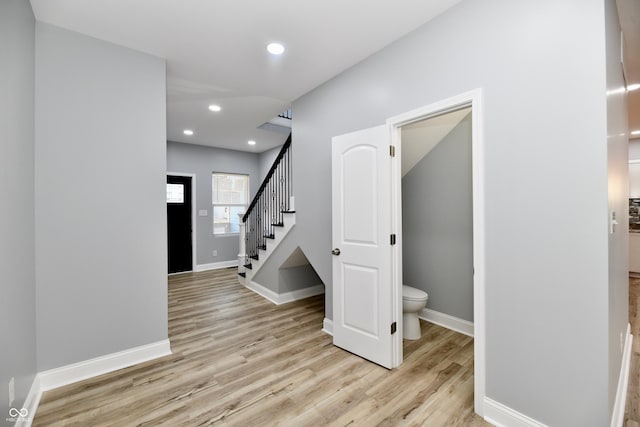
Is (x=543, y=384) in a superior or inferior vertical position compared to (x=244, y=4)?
inferior

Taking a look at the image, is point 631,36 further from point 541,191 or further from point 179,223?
point 179,223

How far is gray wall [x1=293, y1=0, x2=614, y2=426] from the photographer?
1407 millimetres

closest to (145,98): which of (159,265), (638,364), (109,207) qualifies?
(109,207)

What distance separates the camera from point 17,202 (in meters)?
1.76

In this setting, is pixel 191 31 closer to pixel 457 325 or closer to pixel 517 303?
pixel 517 303

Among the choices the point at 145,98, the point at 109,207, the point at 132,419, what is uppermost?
the point at 145,98

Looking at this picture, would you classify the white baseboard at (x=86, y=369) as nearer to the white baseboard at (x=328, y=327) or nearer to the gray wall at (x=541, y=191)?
the white baseboard at (x=328, y=327)

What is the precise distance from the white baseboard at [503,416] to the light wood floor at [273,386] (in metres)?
0.07

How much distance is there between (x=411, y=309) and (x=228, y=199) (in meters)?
5.26

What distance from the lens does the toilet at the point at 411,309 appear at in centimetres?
283

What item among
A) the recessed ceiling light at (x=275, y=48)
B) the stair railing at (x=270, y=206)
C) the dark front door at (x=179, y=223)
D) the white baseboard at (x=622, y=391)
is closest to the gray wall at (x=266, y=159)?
the dark front door at (x=179, y=223)

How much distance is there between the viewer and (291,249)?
3740 millimetres

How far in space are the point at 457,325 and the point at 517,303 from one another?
162 cm

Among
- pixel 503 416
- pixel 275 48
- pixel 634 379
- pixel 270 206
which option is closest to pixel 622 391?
pixel 634 379
